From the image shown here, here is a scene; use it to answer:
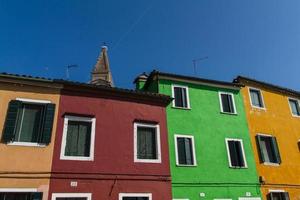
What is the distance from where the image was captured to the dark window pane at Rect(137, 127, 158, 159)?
14012 mm

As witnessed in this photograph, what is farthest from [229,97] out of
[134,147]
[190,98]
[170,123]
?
[134,147]

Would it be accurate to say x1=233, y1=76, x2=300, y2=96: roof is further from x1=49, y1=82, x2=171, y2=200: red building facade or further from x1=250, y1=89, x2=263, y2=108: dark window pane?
x1=49, y1=82, x2=171, y2=200: red building facade

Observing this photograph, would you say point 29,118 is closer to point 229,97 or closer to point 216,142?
point 216,142

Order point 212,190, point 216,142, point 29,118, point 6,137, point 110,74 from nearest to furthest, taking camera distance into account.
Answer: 1. point 6,137
2. point 29,118
3. point 212,190
4. point 216,142
5. point 110,74

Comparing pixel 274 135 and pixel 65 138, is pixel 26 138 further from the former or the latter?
pixel 274 135

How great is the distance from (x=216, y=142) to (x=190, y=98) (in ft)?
10.00

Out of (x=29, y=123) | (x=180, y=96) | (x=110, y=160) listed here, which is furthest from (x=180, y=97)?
(x=29, y=123)

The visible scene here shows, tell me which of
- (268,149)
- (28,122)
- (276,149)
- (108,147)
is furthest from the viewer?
(268,149)

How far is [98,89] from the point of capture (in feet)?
46.2

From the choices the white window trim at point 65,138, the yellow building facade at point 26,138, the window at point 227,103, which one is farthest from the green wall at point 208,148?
the yellow building facade at point 26,138

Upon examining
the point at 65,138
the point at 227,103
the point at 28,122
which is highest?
the point at 227,103

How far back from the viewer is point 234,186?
15.8 meters

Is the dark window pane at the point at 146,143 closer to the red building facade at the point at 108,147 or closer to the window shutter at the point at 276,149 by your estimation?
the red building facade at the point at 108,147

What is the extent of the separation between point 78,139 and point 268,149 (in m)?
12.5
